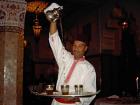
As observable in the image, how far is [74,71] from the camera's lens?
3.25m

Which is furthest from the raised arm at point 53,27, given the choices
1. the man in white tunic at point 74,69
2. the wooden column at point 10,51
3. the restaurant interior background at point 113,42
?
the restaurant interior background at point 113,42

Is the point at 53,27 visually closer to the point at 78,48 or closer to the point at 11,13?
the point at 78,48

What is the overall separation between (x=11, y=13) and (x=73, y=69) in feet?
7.48

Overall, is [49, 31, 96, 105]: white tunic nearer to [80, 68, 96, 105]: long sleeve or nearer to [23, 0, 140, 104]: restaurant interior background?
[80, 68, 96, 105]: long sleeve

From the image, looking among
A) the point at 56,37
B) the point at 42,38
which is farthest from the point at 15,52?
the point at 42,38

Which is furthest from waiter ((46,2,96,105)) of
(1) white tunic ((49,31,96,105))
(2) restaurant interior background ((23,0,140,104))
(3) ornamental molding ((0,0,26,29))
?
(2) restaurant interior background ((23,0,140,104))

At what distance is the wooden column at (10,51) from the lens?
4977 mm

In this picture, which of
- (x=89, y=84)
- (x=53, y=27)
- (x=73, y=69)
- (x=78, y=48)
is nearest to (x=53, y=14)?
(x=53, y=27)

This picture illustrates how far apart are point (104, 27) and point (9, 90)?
6.06 metres

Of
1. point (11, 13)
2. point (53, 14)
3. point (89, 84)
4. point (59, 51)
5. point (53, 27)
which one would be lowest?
point (89, 84)

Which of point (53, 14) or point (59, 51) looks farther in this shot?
point (59, 51)

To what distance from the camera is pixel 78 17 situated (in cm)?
1185

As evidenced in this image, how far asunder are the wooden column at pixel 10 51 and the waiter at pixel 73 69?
1.87 meters

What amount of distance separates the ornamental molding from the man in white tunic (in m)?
2.00
